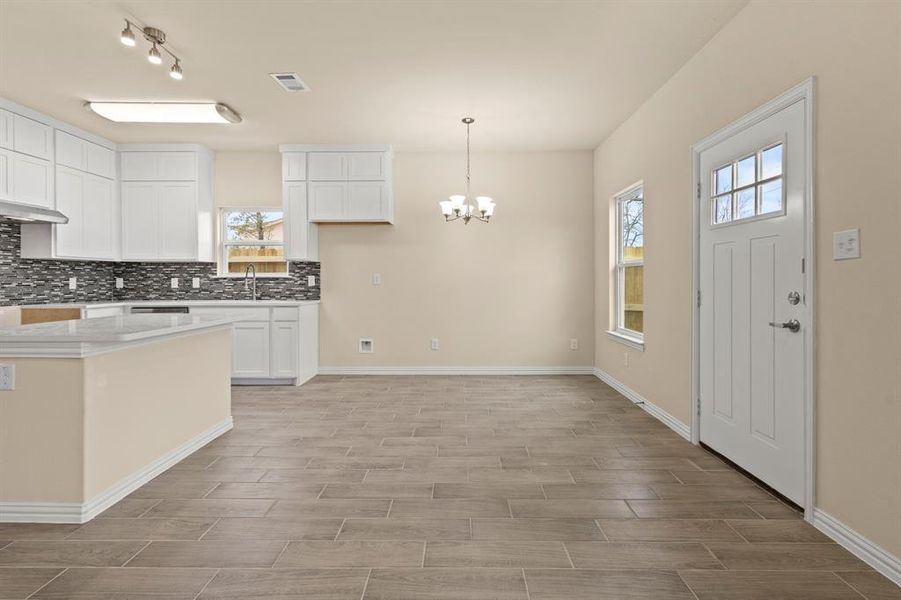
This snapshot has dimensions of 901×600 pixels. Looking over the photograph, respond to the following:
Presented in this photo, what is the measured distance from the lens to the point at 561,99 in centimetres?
422

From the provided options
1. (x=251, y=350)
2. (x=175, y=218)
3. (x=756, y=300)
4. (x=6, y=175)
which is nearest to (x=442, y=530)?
(x=756, y=300)

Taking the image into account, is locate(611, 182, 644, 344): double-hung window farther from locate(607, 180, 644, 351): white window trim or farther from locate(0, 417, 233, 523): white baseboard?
locate(0, 417, 233, 523): white baseboard

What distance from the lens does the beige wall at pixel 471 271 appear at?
19.4ft

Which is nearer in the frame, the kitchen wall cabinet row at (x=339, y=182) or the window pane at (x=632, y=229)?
the window pane at (x=632, y=229)

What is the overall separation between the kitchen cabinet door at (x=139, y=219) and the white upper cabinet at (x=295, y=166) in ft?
4.79

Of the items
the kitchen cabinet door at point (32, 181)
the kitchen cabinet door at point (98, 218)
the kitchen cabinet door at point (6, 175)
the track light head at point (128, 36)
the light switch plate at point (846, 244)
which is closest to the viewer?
the light switch plate at point (846, 244)

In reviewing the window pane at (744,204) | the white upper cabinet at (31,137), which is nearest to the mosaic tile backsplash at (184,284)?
the white upper cabinet at (31,137)

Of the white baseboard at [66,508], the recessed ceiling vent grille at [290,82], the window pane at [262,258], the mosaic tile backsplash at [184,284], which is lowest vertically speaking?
the white baseboard at [66,508]

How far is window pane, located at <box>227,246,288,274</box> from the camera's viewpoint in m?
5.94

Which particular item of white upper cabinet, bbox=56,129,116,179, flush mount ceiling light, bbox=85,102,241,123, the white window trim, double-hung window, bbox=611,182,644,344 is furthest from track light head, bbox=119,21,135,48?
the white window trim

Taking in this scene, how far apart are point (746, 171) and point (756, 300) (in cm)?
75

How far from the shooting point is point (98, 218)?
523 centimetres

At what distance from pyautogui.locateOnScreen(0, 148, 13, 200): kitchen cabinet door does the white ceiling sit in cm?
49

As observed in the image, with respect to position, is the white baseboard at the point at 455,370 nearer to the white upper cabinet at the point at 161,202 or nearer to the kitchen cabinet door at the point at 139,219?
the white upper cabinet at the point at 161,202
